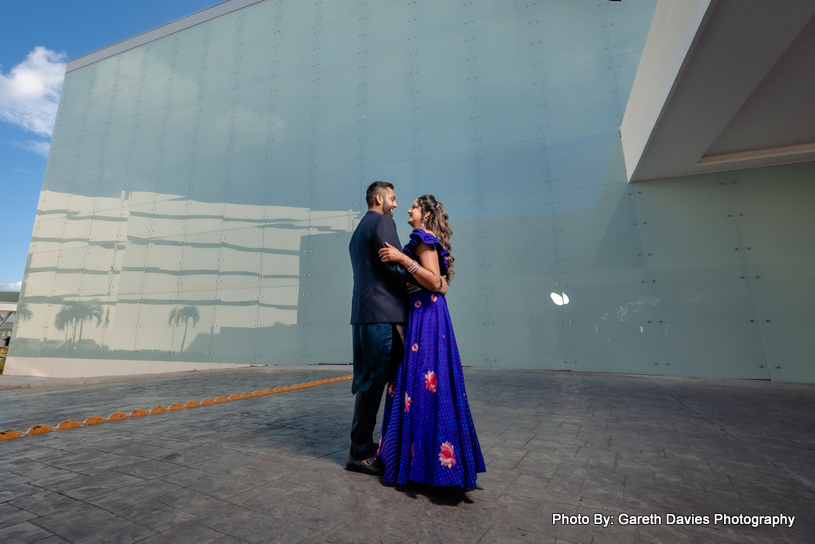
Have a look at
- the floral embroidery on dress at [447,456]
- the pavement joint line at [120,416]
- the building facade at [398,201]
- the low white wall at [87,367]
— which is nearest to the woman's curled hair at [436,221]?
the floral embroidery on dress at [447,456]

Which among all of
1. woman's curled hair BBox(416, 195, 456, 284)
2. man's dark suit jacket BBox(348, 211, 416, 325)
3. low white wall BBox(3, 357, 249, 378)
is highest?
woman's curled hair BBox(416, 195, 456, 284)

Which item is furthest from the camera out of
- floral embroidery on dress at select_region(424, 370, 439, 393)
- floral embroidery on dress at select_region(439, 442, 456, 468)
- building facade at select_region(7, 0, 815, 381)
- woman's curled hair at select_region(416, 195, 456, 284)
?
building facade at select_region(7, 0, 815, 381)

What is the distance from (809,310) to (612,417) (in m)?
5.45

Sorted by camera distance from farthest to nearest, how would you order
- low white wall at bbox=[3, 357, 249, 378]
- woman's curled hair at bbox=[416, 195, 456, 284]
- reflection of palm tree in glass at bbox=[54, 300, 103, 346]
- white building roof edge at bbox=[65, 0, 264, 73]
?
white building roof edge at bbox=[65, 0, 264, 73] < reflection of palm tree in glass at bbox=[54, 300, 103, 346] < low white wall at bbox=[3, 357, 249, 378] < woman's curled hair at bbox=[416, 195, 456, 284]

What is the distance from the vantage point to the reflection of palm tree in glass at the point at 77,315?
11501 millimetres

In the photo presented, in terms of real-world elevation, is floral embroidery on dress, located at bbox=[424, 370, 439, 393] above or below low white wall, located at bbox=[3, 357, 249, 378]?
above

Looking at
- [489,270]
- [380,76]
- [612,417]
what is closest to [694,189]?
[489,270]

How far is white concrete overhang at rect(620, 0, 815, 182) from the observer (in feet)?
11.7

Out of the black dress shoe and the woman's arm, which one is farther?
the black dress shoe

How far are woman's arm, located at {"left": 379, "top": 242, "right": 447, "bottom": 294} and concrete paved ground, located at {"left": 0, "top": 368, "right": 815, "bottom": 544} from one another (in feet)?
3.39

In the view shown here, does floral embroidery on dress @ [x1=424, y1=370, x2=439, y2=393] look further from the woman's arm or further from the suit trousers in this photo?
the woman's arm

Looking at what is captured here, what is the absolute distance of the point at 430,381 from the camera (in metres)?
1.79

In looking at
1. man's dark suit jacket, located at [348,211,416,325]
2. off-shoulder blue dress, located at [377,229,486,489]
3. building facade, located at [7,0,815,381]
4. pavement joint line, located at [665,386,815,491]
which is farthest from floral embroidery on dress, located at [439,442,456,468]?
building facade, located at [7,0,815,381]

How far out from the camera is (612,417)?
3283mm
